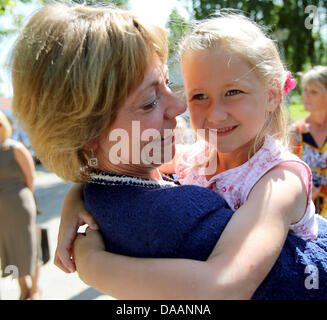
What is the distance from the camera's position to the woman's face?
1220mm

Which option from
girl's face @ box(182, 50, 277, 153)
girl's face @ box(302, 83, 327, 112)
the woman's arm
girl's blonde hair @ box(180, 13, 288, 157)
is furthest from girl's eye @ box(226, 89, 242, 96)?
the woman's arm

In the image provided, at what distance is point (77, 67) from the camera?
3.66ft

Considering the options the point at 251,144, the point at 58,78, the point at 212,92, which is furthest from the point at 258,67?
the point at 58,78

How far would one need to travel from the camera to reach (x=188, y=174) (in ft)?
5.61

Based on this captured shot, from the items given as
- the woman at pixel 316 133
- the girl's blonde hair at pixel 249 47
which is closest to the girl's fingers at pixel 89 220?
the girl's blonde hair at pixel 249 47

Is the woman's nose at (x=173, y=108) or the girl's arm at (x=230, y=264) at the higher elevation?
the woman's nose at (x=173, y=108)

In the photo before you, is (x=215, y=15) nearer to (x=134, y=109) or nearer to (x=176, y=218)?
(x=134, y=109)

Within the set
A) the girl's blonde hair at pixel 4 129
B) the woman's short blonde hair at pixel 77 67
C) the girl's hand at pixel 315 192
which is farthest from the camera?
the girl's blonde hair at pixel 4 129

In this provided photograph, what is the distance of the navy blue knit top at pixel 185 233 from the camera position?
3.49ft

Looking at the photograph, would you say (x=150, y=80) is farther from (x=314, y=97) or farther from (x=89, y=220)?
(x=314, y=97)

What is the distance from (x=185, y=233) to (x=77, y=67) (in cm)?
63

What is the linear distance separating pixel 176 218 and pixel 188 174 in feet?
2.14

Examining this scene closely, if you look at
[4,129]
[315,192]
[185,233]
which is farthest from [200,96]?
[4,129]

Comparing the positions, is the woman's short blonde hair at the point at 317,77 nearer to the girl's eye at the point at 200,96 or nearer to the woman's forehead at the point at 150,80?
the girl's eye at the point at 200,96
